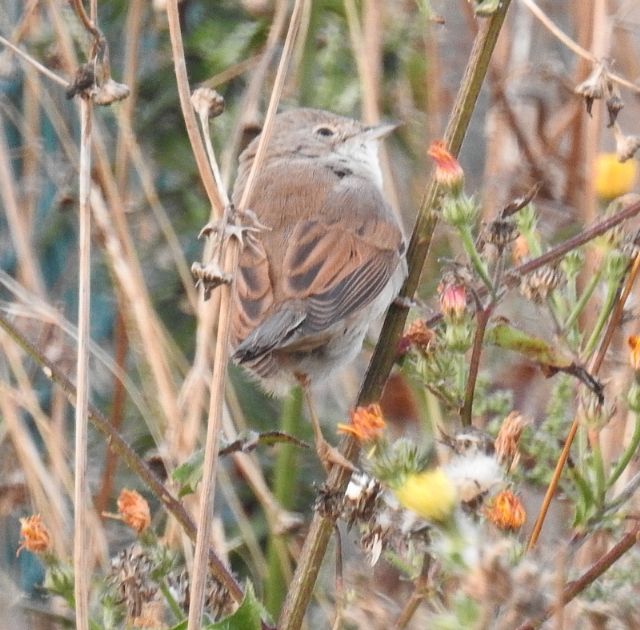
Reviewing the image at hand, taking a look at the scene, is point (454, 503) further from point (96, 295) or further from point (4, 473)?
point (96, 295)

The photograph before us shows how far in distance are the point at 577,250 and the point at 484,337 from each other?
0.20m

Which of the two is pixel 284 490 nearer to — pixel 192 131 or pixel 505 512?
pixel 192 131

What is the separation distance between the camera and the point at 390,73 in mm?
3854

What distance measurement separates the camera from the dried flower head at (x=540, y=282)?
156 centimetres

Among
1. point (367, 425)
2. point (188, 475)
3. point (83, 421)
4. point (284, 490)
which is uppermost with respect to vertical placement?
point (367, 425)

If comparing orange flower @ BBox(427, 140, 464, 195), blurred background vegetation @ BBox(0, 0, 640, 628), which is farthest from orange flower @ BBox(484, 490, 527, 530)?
blurred background vegetation @ BBox(0, 0, 640, 628)

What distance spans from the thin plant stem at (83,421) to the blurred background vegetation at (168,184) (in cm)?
129

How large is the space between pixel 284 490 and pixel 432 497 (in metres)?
1.84

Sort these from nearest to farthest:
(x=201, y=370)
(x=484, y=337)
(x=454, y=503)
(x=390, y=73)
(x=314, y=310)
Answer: (x=454, y=503) < (x=484, y=337) < (x=314, y=310) < (x=201, y=370) < (x=390, y=73)

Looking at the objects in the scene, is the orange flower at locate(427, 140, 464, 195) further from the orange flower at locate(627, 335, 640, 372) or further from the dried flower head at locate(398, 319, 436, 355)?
the orange flower at locate(627, 335, 640, 372)

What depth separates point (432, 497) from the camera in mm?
1106

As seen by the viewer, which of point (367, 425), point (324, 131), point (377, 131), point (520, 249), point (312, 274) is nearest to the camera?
point (367, 425)

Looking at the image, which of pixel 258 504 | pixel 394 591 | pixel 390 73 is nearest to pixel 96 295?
pixel 258 504

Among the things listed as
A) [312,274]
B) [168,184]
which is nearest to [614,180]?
[312,274]
